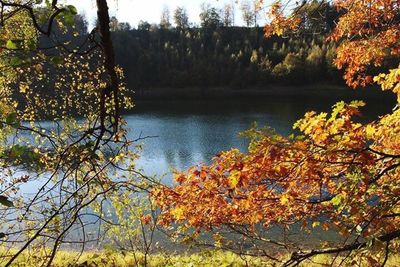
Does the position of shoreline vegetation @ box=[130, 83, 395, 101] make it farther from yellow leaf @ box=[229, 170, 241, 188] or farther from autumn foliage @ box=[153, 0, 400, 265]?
yellow leaf @ box=[229, 170, 241, 188]

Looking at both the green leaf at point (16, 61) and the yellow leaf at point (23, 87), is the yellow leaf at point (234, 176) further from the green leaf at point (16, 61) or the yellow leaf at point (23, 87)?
the yellow leaf at point (23, 87)

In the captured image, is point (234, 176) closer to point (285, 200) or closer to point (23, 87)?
point (285, 200)

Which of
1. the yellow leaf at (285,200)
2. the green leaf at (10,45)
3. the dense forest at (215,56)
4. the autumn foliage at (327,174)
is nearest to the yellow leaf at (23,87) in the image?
the autumn foliage at (327,174)

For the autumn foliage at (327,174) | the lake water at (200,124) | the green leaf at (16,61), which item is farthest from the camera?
the lake water at (200,124)

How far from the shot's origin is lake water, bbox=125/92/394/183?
1109 inches

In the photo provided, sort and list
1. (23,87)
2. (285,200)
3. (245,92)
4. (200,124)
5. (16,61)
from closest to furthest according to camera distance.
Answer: (16,61) < (285,200) < (23,87) < (200,124) < (245,92)

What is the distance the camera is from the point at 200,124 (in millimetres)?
42250

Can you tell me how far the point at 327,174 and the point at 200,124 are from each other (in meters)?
37.8

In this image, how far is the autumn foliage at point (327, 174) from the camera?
11.8 feet

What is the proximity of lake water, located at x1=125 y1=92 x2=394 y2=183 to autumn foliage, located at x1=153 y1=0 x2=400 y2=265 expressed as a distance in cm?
1132

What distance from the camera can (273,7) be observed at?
239 inches

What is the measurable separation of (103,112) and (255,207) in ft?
13.1

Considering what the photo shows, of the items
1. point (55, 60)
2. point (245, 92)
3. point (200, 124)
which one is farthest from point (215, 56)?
point (55, 60)

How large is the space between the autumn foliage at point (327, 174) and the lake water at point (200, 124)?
37.1 ft
